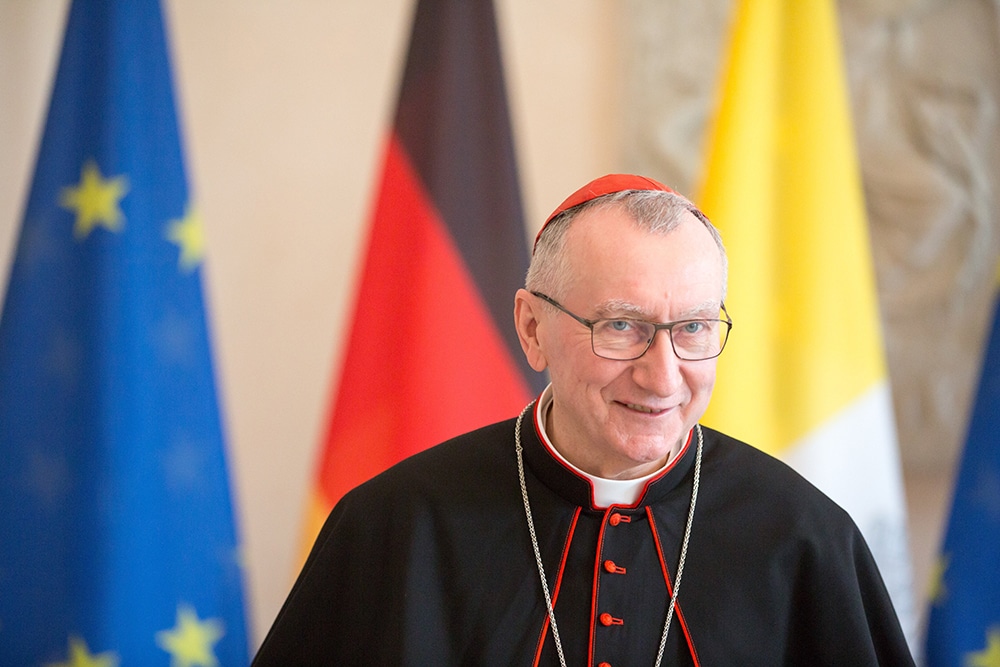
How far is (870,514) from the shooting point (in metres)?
2.45

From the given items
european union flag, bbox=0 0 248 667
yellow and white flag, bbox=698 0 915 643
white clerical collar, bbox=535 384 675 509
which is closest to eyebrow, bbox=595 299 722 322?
white clerical collar, bbox=535 384 675 509

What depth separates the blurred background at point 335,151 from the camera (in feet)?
9.07

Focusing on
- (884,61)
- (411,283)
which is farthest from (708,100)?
(411,283)

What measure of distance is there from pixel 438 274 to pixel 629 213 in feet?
3.70

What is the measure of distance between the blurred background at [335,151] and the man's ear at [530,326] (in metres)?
1.09

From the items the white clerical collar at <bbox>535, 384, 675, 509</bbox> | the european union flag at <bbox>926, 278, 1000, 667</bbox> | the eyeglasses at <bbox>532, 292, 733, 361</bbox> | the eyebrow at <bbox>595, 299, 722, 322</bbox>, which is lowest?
the european union flag at <bbox>926, 278, 1000, 667</bbox>

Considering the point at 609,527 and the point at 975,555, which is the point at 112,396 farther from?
the point at 975,555

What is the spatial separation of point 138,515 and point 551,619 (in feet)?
4.24

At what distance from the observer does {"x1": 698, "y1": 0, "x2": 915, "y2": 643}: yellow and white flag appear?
8.06ft

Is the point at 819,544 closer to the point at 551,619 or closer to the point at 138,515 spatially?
the point at 551,619

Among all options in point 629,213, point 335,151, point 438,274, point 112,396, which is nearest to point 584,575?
point 629,213

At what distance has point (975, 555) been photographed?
2.36 metres

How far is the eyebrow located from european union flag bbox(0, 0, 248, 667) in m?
1.44

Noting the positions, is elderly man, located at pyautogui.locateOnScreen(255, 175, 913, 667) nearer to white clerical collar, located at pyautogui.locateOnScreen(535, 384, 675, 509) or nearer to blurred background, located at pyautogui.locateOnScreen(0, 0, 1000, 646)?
white clerical collar, located at pyautogui.locateOnScreen(535, 384, 675, 509)
